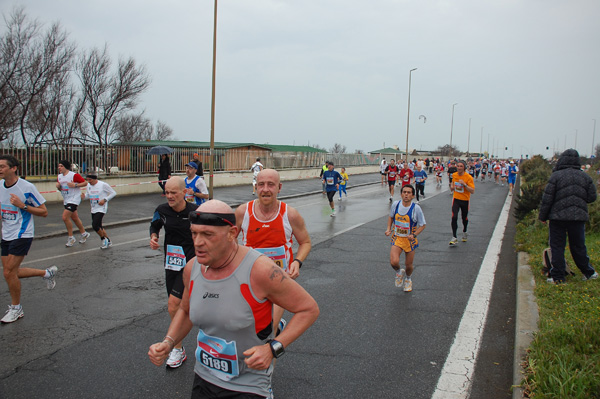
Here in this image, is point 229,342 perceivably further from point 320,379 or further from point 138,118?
point 138,118

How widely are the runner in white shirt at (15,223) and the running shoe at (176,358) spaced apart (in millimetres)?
2393

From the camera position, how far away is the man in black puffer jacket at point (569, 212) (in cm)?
644

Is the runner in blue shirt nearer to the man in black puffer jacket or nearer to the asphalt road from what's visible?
the asphalt road

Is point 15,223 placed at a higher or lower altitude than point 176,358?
higher

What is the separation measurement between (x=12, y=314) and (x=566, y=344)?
19.1 feet

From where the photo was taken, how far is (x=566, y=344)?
164 inches

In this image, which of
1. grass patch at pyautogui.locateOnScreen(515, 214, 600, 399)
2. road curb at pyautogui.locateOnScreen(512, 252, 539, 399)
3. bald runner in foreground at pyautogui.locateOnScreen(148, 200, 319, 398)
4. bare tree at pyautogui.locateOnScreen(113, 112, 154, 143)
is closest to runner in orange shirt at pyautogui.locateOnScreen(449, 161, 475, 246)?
road curb at pyautogui.locateOnScreen(512, 252, 539, 399)

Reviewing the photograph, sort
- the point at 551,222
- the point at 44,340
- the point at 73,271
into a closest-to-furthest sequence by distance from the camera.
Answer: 1. the point at 44,340
2. the point at 551,222
3. the point at 73,271

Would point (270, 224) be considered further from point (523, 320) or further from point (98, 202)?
point (98, 202)

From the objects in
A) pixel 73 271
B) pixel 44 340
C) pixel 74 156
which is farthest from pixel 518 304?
pixel 74 156

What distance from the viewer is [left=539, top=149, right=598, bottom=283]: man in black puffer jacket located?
644 centimetres

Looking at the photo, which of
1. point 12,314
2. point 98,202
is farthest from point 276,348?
point 98,202

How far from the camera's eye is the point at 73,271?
802cm

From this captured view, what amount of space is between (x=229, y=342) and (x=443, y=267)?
22.0 ft
